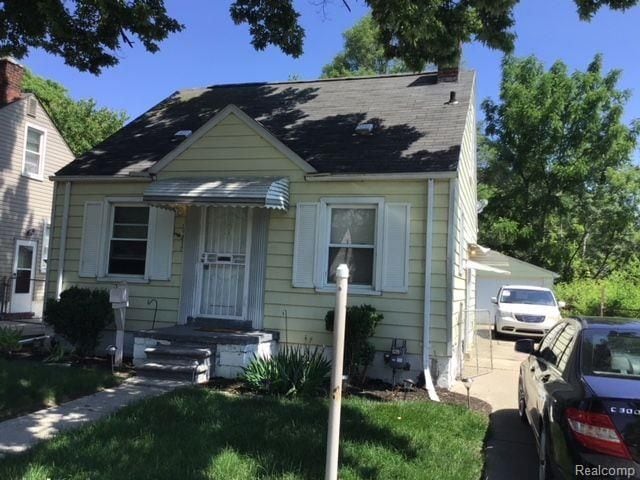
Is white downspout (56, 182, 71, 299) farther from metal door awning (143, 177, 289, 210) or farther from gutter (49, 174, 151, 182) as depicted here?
metal door awning (143, 177, 289, 210)

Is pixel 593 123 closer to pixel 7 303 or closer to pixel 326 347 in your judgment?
pixel 326 347

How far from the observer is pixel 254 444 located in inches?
195

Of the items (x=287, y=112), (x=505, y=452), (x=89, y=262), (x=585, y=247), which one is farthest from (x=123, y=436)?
(x=585, y=247)

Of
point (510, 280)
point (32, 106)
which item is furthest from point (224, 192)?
point (510, 280)

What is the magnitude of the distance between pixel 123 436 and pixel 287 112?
7.97m

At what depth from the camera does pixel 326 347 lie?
885cm

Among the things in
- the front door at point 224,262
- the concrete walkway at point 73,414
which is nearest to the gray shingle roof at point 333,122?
the front door at point 224,262

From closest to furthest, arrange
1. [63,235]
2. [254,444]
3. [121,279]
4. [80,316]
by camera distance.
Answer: [254,444] → [80,316] → [121,279] → [63,235]

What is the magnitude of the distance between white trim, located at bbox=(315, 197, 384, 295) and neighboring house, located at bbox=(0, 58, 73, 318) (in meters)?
11.7

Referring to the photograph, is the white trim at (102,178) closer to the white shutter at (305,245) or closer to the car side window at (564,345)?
the white shutter at (305,245)

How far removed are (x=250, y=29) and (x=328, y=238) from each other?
4.45 metres

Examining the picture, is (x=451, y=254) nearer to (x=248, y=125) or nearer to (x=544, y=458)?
(x=248, y=125)

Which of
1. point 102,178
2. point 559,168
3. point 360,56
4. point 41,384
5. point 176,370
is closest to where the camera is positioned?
point 41,384

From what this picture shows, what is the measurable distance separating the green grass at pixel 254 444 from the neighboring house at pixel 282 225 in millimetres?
2108
